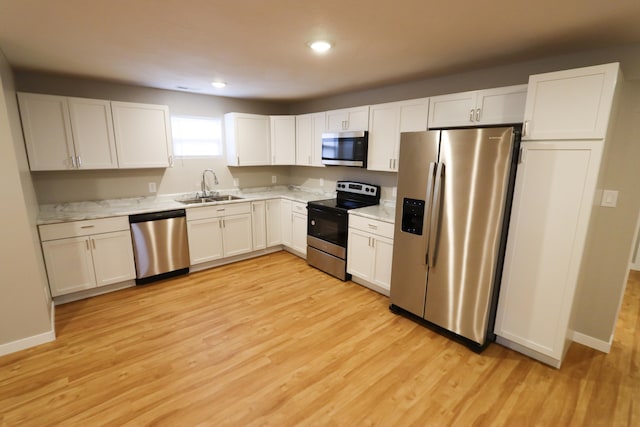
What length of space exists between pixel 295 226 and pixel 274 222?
42 cm

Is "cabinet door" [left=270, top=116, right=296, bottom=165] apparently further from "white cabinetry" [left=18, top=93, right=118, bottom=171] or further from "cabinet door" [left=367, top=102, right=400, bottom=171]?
"white cabinetry" [left=18, top=93, right=118, bottom=171]

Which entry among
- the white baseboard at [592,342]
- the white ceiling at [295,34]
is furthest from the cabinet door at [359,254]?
the white baseboard at [592,342]

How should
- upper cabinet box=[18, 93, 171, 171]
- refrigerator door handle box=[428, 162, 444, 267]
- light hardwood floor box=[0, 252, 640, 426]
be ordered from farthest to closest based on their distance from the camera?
upper cabinet box=[18, 93, 171, 171] → refrigerator door handle box=[428, 162, 444, 267] → light hardwood floor box=[0, 252, 640, 426]

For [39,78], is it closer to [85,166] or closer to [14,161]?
[85,166]

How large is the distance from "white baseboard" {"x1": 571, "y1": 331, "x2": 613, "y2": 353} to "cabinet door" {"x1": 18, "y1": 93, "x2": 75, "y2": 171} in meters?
5.51

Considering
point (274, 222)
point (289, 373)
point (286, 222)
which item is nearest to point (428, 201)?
point (289, 373)

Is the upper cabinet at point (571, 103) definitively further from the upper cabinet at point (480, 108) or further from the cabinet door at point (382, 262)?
the cabinet door at point (382, 262)

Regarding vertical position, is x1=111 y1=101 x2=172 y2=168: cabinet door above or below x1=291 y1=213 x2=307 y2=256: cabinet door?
above

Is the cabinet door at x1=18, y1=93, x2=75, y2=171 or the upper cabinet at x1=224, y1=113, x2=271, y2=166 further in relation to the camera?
the upper cabinet at x1=224, y1=113, x2=271, y2=166

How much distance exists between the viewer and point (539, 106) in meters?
2.14

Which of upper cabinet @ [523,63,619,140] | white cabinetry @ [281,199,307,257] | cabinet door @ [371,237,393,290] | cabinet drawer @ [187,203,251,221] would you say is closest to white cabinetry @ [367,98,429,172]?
cabinet door @ [371,237,393,290]

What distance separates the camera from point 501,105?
2541mm

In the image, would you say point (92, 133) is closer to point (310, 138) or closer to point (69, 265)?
point (69, 265)

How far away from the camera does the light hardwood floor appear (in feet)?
6.22
